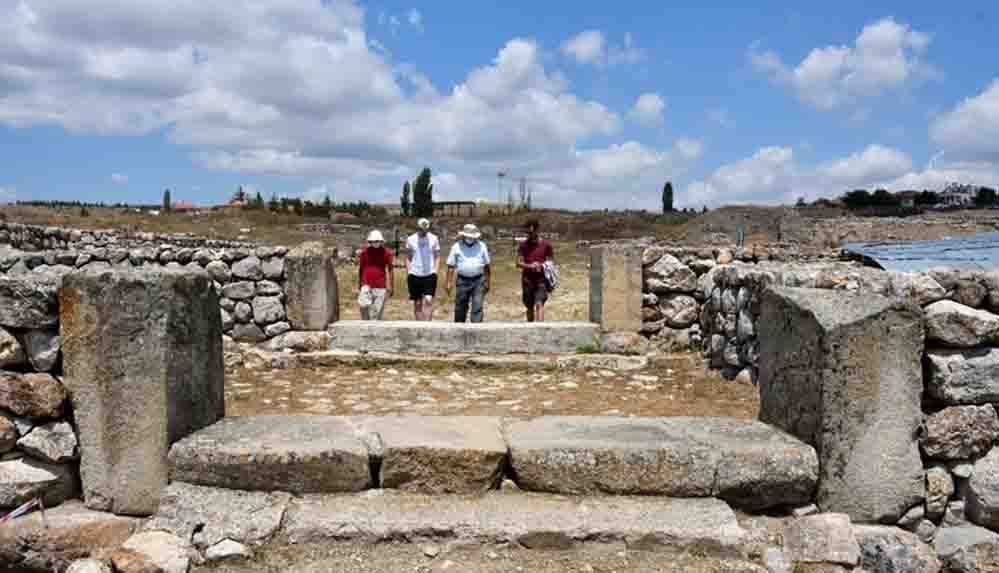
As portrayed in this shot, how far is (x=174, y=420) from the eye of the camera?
10.7ft

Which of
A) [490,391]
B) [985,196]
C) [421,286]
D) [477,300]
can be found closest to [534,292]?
[477,300]

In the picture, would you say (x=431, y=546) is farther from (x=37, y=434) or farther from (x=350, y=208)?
(x=350, y=208)

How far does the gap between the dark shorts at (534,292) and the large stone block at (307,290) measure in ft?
7.60

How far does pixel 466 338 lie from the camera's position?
7.41m

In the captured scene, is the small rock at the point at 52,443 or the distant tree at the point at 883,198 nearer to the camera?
the small rock at the point at 52,443

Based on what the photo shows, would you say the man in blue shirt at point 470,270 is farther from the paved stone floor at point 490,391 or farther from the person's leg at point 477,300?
the paved stone floor at point 490,391

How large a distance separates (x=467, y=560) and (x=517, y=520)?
0.82 ft

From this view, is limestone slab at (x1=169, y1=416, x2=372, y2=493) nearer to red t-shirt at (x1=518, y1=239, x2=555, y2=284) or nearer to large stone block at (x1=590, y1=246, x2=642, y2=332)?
large stone block at (x1=590, y1=246, x2=642, y2=332)

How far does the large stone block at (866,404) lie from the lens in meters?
3.18

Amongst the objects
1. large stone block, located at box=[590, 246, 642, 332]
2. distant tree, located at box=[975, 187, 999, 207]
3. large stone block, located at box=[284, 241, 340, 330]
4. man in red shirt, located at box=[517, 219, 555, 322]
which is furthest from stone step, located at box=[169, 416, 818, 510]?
distant tree, located at box=[975, 187, 999, 207]

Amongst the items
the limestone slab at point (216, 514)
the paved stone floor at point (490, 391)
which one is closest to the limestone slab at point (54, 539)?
the limestone slab at point (216, 514)

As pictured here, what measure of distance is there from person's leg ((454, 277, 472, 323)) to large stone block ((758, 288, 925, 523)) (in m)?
5.59

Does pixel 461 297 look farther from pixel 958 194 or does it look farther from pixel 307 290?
pixel 958 194

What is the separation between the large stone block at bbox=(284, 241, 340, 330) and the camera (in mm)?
7809
